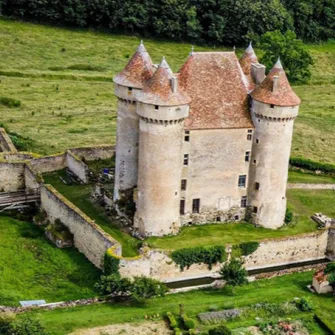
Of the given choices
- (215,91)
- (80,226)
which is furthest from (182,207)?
(215,91)

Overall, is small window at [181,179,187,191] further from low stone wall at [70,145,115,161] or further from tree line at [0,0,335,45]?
tree line at [0,0,335,45]

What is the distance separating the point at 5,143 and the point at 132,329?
33090mm

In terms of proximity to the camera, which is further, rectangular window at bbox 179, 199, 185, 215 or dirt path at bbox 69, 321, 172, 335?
rectangular window at bbox 179, 199, 185, 215

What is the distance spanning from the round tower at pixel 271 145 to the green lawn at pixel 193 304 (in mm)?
7016

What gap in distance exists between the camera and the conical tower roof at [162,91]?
57438 millimetres

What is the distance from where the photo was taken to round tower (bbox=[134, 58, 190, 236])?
57812 mm

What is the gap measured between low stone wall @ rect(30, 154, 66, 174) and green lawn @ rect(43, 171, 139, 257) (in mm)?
705

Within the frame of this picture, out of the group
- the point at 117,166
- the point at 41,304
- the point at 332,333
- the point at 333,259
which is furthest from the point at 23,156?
the point at 332,333

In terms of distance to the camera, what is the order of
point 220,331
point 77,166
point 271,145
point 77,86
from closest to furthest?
1. point 220,331
2. point 271,145
3. point 77,166
4. point 77,86

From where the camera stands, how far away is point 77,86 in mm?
104500


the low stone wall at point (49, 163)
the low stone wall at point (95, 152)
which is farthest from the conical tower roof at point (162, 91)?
the low stone wall at point (95, 152)

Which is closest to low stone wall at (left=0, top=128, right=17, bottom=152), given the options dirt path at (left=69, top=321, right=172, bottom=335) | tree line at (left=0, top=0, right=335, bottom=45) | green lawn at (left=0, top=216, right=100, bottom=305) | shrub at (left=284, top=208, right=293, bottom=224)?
green lawn at (left=0, top=216, right=100, bottom=305)

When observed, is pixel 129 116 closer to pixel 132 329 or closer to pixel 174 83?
pixel 174 83

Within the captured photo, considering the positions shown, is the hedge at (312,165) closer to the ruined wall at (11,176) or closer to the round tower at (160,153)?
the round tower at (160,153)
